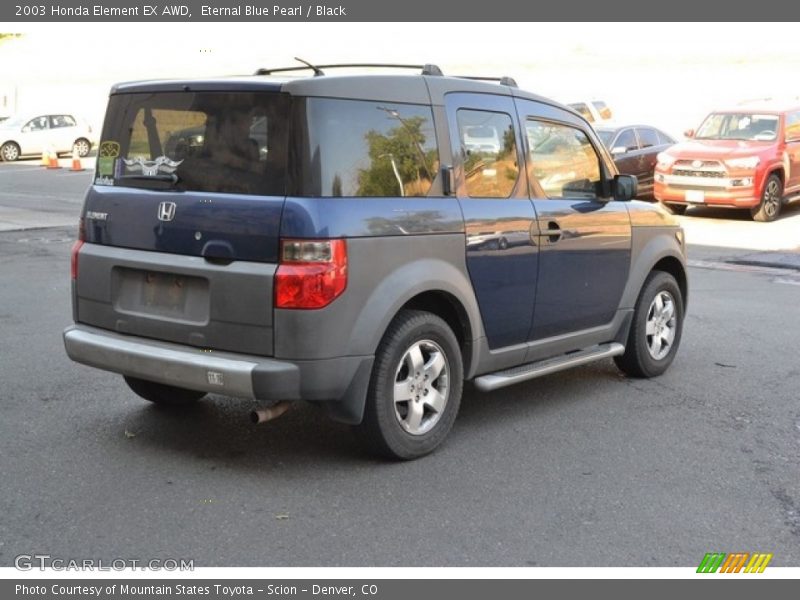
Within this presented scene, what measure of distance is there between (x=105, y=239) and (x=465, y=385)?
265 centimetres

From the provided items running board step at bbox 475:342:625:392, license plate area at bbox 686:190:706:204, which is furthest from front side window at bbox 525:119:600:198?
license plate area at bbox 686:190:706:204

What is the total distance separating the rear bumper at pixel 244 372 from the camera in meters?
4.92

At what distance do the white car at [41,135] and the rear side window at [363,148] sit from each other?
27.4 meters

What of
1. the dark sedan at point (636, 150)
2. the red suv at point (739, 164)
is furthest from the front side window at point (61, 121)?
the red suv at point (739, 164)

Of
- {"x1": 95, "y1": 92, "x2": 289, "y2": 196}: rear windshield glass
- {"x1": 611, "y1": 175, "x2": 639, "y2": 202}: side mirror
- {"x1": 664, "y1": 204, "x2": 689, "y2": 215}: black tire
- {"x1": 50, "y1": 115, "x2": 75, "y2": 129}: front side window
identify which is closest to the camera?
{"x1": 95, "y1": 92, "x2": 289, "y2": 196}: rear windshield glass

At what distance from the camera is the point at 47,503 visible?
4781 mm

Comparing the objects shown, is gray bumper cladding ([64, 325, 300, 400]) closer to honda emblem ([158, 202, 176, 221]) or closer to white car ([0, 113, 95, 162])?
honda emblem ([158, 202, 176, 221])

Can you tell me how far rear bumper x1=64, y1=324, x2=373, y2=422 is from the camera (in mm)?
4922

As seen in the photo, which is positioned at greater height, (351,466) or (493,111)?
(493,111)

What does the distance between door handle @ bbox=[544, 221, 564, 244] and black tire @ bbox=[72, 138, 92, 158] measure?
94.1ft

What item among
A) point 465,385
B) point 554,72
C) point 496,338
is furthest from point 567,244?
point 554,72

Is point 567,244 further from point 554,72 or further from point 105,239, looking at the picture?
point 554,72

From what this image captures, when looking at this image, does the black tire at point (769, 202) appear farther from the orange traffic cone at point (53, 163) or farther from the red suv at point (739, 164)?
the orange traffic cone at point (53, 163)

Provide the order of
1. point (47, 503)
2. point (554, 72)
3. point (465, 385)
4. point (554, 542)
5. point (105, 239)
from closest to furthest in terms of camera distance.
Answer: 1. point (554, 542)
2. point (47, 503)
3. point (105, 239)
4. point (465, 385)
5. point (554, 72)
